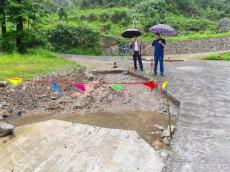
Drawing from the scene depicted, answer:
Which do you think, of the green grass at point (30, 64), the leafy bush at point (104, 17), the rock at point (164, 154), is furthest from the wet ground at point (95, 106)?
the leafy bush at point (104, 17)

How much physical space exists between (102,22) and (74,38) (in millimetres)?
6216

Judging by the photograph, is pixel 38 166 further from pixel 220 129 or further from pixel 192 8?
pixel 192 8

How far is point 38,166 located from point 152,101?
5.46 metres

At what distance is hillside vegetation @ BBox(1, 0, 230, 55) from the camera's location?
20750mm

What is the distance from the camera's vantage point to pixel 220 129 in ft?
29.1

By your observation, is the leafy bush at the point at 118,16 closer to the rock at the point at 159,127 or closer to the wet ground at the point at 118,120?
the wet ground at the point at 118,120

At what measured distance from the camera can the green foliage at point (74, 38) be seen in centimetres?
2733

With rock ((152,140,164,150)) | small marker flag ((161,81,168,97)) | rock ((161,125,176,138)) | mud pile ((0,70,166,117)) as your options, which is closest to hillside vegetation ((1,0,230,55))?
mud pile ((0,70,166,117))

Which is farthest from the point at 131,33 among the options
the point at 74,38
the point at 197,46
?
the point at 74,38

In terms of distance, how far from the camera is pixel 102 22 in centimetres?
3303

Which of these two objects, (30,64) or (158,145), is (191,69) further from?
(158,145)

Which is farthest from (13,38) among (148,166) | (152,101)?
(148,166)

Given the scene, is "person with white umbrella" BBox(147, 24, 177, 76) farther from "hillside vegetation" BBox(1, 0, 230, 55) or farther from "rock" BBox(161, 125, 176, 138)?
"hillside vegetation" BBox(1, 0, 230, 55)

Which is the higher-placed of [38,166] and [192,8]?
[192,8]
